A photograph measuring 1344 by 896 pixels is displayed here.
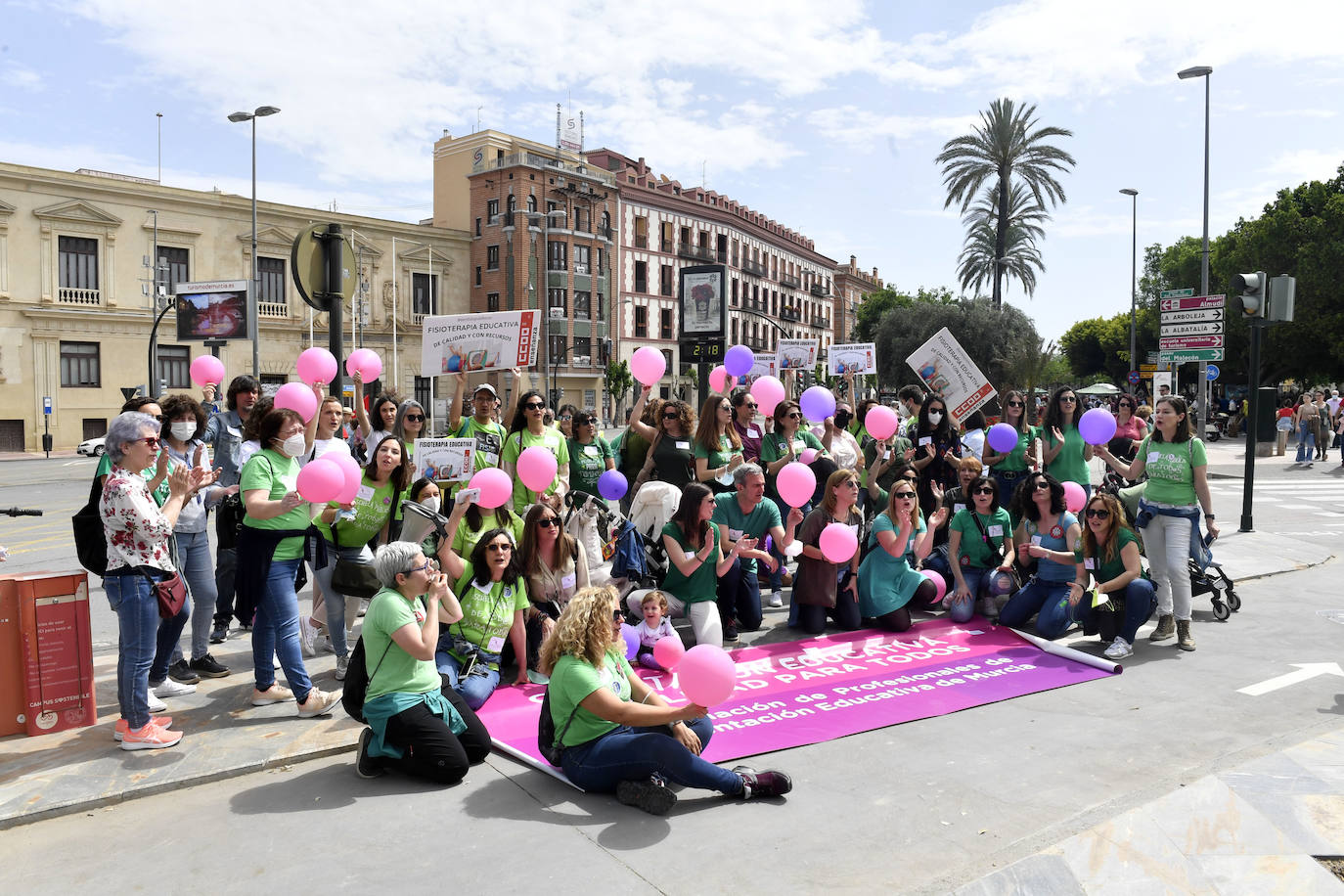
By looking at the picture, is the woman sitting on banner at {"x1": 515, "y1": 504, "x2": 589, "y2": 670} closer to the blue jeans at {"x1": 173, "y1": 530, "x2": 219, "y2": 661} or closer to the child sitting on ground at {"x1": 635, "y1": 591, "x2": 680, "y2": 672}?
the child sitting on ground at {"x1": 635, "y1": 591, "x2": 680, "y2": 672}

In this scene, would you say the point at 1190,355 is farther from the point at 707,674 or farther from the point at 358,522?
the point at 707,674

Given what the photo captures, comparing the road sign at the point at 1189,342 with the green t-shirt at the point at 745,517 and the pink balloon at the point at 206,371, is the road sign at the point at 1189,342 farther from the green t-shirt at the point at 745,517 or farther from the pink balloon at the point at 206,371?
the pink balloon at the point at 206,371

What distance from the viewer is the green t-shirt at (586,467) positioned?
310 inches

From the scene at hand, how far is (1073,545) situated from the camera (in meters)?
7.20

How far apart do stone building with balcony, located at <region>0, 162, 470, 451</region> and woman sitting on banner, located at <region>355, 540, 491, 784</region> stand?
113 feet

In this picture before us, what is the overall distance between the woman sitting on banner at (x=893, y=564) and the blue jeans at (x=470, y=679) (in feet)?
10.3

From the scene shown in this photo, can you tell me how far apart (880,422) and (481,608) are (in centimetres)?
437

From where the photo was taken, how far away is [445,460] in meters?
6.25

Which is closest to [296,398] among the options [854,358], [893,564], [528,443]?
[528,443]

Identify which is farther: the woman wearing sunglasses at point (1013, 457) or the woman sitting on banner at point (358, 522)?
the woman wearing sunglasses at point (1013, 457)

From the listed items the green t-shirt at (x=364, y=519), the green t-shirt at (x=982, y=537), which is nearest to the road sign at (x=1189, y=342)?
the green t-shirt at (x=982, y=537)

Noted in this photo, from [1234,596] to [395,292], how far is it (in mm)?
47783

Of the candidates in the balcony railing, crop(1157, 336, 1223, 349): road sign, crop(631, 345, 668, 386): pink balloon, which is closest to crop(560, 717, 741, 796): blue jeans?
crop(631, 345, 668, 386): pink balloon

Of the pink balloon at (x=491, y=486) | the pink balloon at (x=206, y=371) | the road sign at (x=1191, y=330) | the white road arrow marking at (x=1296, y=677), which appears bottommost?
the white road arrow marking at (x=1296, y=677)
